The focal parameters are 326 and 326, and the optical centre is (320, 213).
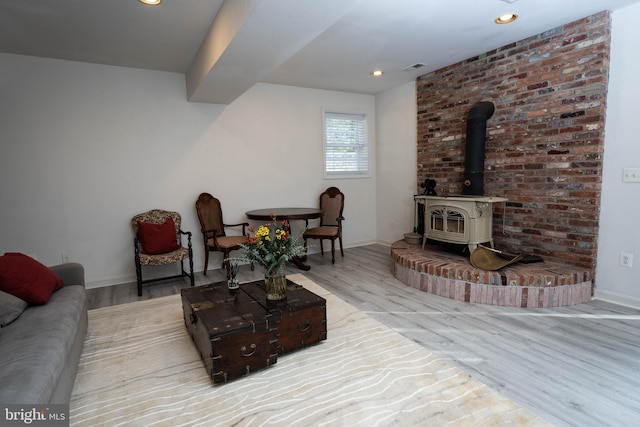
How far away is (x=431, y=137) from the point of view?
4.50m

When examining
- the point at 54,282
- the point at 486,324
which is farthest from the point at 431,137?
the point at 54,282

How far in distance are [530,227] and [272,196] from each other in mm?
3232

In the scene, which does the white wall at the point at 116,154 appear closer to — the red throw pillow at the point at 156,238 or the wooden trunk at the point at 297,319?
the red throw pillow at the point at 156,238

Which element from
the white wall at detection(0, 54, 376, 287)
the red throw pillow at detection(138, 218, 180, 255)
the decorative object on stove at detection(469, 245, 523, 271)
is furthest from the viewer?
the red throw pillow at detection(138, 218, 180, 255)

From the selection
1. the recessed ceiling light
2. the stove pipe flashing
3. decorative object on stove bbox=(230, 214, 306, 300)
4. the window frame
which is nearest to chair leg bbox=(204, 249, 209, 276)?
decorative object on stove bbox=(230, 214, 306, 300)

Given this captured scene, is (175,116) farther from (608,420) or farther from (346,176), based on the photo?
(608,420)

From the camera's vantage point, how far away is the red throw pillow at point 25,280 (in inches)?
77.3

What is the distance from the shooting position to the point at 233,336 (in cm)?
181

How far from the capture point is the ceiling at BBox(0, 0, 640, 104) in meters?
2.23

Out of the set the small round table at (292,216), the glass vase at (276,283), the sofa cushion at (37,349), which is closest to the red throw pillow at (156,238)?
the small round table at (292,216)

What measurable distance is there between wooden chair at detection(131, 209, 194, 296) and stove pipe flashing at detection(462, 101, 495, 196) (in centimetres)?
330

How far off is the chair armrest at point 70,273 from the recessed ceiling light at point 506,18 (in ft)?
13.4

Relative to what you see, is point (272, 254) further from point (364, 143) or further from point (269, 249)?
point (364, 143)

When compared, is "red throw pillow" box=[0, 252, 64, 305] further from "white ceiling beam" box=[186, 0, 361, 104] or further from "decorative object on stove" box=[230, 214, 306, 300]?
"white ceiling beam" box=[186, 0, 361, 104]
